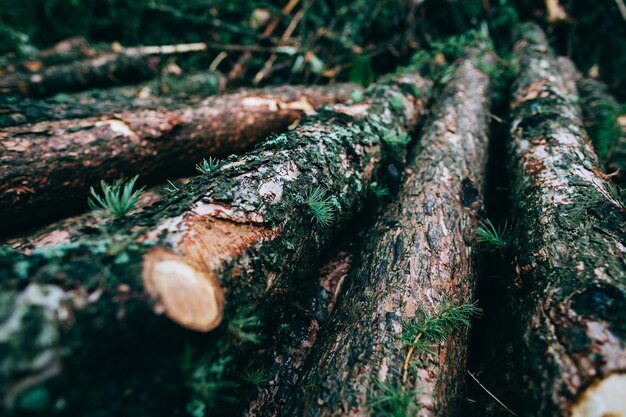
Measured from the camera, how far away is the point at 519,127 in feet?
9.01

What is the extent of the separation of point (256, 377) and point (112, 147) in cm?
210

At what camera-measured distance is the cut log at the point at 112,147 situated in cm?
219

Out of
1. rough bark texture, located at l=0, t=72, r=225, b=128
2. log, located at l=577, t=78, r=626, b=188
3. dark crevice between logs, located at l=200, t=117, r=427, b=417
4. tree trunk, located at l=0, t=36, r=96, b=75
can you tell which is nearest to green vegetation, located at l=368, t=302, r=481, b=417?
dark crevice between logs, located at l=200, t=117, r=427, b=417

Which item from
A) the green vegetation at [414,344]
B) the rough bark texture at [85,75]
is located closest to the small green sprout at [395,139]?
the green vegetation at [414,344]

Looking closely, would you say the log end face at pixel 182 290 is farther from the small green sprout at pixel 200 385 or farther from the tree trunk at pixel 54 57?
the tree trunk at pixel 54 57

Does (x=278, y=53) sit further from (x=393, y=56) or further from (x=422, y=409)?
(x=422, y=409)

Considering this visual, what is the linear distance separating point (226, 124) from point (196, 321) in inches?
96.2

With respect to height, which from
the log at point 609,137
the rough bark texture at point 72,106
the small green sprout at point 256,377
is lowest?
the small green sprout at point 256,377

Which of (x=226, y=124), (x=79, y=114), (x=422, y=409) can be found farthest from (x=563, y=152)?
(x=79, y=114)

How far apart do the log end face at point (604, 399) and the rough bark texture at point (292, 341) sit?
121cm

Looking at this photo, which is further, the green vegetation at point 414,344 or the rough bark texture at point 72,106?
the rough bark texture at point 72,106

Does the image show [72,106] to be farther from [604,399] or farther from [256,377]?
[604,399]

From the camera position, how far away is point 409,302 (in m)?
1.68

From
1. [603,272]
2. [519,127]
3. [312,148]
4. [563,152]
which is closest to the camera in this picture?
[603,272]
